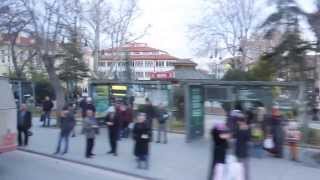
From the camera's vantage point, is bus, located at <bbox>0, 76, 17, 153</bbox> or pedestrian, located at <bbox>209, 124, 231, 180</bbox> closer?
pedestrian, located at <bbox>209, 124, 231, 180</bbox>

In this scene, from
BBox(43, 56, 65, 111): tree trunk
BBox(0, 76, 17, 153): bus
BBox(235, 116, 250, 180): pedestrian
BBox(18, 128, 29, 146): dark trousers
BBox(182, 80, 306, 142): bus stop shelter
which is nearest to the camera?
BBox(235, 116, 250, 180): pedestrian

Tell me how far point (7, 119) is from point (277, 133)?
8439mm

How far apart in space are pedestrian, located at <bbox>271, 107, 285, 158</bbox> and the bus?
8160mm

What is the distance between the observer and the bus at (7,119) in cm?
1572

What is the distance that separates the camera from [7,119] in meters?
16.1

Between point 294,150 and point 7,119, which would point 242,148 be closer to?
point 294,150

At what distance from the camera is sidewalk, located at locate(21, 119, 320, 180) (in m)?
14.5

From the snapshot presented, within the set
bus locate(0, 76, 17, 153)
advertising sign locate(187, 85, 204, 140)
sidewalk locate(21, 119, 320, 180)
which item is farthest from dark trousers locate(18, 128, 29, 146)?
advertising sign locate(187, 85, 204, 140)

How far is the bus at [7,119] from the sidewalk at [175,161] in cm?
223

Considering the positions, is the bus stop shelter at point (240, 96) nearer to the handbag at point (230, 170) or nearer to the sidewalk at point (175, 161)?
the sidewalk at point (175, 161)

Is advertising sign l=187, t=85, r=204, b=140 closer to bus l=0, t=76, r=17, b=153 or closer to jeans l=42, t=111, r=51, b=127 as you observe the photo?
bus l=0, t=76, r=17, b=153

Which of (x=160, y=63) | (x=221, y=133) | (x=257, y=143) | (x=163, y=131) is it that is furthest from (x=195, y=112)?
(x=160, y=63)

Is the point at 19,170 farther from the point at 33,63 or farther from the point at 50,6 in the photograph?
the point at 33,63

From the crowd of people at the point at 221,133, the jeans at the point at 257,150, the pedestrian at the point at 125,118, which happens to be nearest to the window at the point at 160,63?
the crowd of people at the point at 221,133
